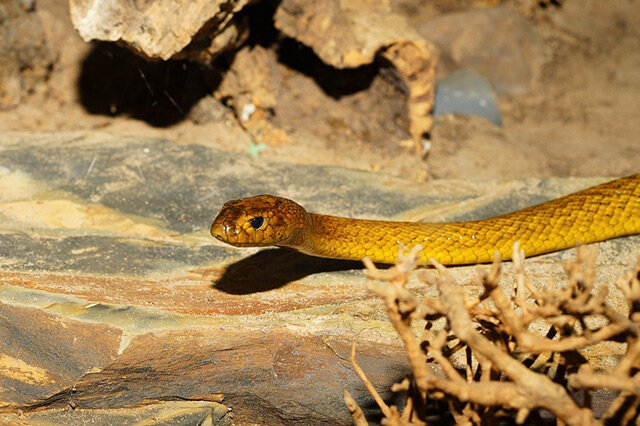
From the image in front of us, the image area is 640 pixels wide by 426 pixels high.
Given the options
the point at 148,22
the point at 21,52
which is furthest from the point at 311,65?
the point at 21,52

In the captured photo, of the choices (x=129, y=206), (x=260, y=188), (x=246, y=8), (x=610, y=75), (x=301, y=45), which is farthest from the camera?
(x=610, y=75)

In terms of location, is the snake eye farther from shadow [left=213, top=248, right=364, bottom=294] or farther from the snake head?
shadow [left=213, top=248, right=364, bottom=294]

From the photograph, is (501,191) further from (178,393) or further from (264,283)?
(178,393)

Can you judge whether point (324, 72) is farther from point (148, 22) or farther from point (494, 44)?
point (494, 44)

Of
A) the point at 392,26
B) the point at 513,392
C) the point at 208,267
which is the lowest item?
the point at 208,267

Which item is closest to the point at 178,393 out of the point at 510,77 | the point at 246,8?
the point at 246,8

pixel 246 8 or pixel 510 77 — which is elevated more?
pixel 246 8
